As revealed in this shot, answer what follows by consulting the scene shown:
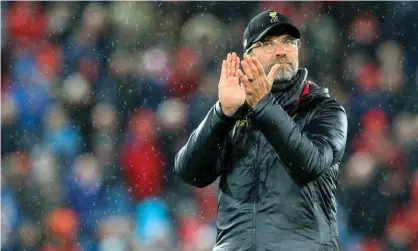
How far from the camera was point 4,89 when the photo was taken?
5.90 meters

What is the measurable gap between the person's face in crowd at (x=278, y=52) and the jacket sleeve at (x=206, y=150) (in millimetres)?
257

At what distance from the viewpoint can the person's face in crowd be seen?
274 cm

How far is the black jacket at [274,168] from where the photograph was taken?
2492mm

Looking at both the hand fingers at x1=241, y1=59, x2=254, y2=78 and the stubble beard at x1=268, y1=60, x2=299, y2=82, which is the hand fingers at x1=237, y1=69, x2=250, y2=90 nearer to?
the hand fingers at x1=241, y1=59, x2=254, y2=78

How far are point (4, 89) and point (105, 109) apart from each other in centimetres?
80

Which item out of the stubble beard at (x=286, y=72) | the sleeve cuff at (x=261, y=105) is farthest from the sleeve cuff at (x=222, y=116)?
the stubble beard at (x=286, y=72)

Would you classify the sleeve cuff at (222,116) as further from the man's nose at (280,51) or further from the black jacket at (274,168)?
the man's nose at (280,51)

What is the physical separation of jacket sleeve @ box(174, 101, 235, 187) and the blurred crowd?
2687 mm

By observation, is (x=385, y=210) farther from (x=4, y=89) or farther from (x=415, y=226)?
(x=4, y=89)

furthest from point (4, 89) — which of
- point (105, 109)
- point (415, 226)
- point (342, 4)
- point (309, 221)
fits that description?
point (309, 221)

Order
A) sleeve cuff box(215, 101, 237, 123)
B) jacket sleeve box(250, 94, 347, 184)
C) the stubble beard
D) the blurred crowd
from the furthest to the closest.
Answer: the blurred crowd, the stubble beard, sleeve cuff box(215, 101, 237, 123), jacket sleeve box(250, 94, 347, 184)

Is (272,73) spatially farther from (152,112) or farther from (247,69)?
(152,112)

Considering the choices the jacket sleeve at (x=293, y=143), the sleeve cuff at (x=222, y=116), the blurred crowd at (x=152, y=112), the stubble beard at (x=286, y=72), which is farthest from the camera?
the blurred crowd at (x=152, y=112)

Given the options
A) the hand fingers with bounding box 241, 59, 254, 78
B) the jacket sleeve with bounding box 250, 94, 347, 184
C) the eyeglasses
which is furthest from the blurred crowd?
the hand fingers with bounding box 241, 59, 254, 78
